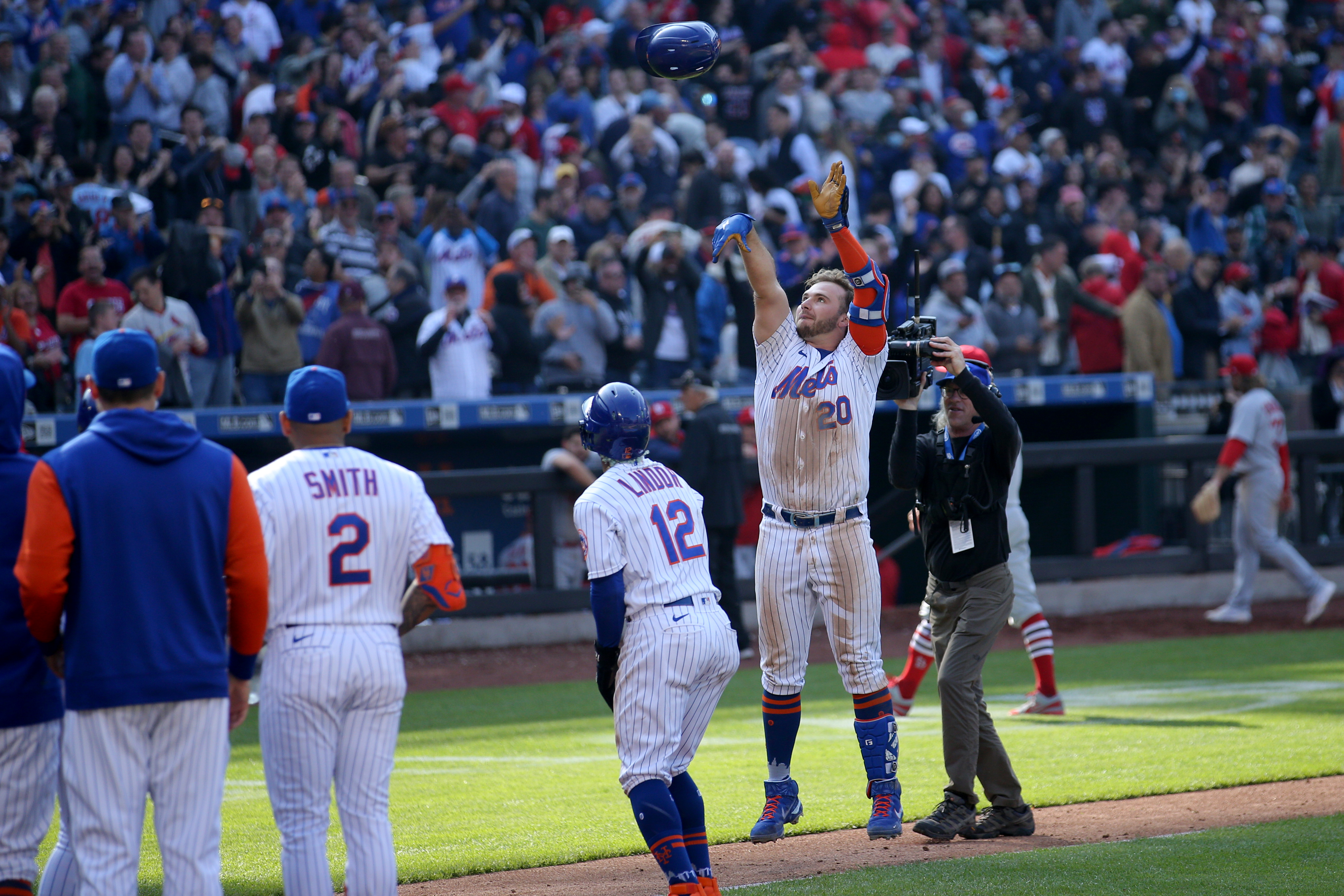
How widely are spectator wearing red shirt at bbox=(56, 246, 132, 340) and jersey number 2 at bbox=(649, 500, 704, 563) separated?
8274 mm

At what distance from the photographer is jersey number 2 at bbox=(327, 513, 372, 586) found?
163 inches

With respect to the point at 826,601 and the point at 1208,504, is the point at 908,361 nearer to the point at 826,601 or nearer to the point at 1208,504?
the point at 826,601

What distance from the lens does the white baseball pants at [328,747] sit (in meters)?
4.03

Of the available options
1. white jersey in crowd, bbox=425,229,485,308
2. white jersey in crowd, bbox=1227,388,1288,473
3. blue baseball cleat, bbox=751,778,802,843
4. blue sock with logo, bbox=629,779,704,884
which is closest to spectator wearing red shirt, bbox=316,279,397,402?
white jersey in crowd, bbox=425,229,485,308

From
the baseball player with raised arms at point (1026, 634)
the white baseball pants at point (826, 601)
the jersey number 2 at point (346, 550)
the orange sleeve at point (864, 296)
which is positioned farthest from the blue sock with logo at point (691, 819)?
the baseball player with raised arms at point (1026, 634)

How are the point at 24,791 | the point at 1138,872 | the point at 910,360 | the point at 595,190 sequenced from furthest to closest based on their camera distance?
the point at 595,190 → the point at 910,360 → the point at 1138,872 → the point at 24,791

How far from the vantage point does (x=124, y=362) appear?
398 centimetres

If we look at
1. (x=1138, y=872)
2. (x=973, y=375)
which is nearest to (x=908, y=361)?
(x=973, y=375)

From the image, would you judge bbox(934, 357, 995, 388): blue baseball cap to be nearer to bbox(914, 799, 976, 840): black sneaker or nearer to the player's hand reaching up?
the player's hand reaching up

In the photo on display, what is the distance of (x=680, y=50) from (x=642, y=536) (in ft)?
13.0

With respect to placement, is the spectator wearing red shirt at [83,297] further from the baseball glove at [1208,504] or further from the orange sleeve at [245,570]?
the baseball glove at [1208,504]

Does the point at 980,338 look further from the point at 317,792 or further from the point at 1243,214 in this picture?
the point at 317,792

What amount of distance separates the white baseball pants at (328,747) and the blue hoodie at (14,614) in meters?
0.63

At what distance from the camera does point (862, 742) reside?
5.98m
